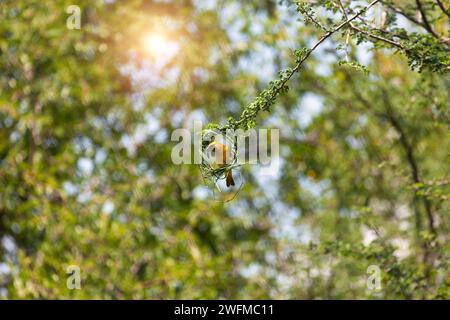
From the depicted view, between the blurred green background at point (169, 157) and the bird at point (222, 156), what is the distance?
252 cm

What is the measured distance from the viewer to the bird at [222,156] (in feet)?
7.70

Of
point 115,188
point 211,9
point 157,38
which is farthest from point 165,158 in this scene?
point 211,9

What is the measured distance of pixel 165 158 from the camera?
250 inches

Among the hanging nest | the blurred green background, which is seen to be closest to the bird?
the hanging nest

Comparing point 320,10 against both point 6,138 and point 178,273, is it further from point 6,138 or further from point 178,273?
point 6,138

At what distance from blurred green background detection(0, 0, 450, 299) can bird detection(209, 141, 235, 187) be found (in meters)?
2.52

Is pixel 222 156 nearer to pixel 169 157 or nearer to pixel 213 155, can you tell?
pixel 213 155

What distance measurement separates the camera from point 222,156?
2.36 meters

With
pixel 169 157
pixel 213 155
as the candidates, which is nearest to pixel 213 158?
pixel 213 155

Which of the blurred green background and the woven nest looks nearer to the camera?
the woven nest

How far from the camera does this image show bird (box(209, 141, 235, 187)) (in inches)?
92.4

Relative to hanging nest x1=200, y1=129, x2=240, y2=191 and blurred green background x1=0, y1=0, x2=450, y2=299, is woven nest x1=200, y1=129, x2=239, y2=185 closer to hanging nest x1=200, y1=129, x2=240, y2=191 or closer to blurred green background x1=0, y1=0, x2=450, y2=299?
hanging nest x1=200, y1=129, x2=240, y2=191

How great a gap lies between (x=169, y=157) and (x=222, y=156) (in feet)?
13.1

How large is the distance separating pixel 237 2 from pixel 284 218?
7.18 ft
